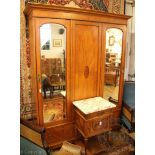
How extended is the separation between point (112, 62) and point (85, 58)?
0.52m

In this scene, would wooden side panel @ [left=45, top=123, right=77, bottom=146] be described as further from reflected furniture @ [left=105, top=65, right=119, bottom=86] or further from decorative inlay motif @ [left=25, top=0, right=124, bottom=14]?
decorative inlay motif @ [left=25, top=0, right=124, bottom=14]

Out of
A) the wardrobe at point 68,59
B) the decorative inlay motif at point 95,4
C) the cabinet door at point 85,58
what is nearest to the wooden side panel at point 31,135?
the wardrobe at point 68,59

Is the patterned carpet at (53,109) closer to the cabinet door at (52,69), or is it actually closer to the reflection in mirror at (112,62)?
the cabinet door at (52,69)

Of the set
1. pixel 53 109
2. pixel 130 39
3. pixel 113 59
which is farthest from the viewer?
pixel 130 39

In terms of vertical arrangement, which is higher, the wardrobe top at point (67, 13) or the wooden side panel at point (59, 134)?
the wardrobe top at point (67, 13)

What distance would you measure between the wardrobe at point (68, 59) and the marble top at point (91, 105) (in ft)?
0.32

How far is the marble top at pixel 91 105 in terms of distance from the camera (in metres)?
2.23

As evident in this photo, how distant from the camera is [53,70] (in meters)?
2.22

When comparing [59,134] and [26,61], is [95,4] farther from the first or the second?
[59,134]

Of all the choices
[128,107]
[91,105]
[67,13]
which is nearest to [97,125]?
[91,105]

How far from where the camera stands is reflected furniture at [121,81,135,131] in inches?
105

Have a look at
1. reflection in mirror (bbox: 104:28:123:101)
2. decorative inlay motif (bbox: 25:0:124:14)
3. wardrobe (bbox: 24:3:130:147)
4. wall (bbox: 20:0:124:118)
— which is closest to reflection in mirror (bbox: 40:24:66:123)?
wardrobe (bbox: 24:3:130:147)
